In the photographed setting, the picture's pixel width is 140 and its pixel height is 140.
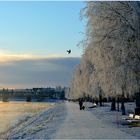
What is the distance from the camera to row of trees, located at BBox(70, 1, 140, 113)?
2622 cm

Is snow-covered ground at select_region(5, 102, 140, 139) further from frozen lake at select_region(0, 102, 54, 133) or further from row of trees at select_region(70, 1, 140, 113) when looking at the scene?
frozen lake at select_region(0, 102, 54, 133)

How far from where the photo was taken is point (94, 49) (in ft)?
95.6

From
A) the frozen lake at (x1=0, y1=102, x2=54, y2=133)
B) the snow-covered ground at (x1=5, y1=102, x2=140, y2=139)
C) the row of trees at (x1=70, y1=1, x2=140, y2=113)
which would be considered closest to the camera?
the snow-covered ground at (x1=5, y1=102, x2=140, y2=139)

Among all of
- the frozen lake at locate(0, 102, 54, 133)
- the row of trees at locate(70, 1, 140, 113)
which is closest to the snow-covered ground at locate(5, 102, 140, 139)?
the row of trees at locate(70, 1, 140, 113)

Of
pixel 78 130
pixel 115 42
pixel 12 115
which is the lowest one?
pixel 78 130

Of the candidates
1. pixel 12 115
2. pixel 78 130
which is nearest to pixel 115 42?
pixel 78 130

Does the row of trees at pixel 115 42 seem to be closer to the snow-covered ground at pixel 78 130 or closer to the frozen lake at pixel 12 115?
the snow-covered ground at pixel 78 130

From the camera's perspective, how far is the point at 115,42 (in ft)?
88.4

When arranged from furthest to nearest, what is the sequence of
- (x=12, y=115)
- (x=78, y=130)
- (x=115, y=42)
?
(x=12, y=115) → (x=115, y=42) → (x=78, y=130)

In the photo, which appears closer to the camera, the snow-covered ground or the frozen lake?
the snow-covered ground

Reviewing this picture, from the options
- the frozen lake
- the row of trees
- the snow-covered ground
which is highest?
the row of trees

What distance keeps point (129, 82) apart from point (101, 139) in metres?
7.98

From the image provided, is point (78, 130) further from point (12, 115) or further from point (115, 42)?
point (12, 115)

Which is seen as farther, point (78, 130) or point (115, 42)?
point (115, 42)
